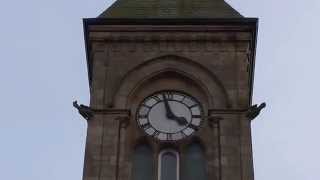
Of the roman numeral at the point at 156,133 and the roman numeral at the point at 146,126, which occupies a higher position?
the roman numeral at the point at 146,126

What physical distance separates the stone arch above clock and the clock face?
0.25 metres

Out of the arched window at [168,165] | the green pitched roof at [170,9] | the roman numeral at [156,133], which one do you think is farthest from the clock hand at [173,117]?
the green pitched roof at [170,9]

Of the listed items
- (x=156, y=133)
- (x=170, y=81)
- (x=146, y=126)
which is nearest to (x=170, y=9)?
(x=170, y=81)

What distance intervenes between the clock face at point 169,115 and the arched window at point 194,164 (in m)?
0.50

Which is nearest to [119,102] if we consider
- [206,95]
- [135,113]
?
[135,113]

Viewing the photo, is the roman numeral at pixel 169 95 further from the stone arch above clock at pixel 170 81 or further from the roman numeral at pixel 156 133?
the roman numeral at pixel 156 133

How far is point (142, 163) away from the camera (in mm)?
29031

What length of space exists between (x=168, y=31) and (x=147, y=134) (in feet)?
12.5

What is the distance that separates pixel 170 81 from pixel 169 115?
144 centimetres

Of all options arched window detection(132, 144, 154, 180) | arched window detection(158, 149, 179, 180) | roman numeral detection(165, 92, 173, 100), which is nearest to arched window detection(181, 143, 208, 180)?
arched window detection(158, 149, 179, 180)

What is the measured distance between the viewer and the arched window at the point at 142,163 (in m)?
28.7

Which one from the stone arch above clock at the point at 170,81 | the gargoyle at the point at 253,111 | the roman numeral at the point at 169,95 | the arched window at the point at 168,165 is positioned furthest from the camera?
the roman numeral at the point at 169,95

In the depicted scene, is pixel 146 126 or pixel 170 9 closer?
pixel 146 126

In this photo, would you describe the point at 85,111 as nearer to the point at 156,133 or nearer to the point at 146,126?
the point at 146,126
